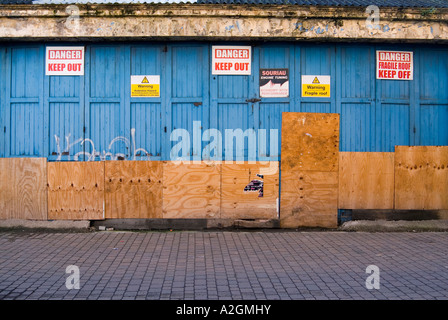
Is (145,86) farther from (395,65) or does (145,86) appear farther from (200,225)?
(395,65)

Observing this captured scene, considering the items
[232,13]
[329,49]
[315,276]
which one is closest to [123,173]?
[232,13]

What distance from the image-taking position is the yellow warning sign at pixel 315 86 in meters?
7.62

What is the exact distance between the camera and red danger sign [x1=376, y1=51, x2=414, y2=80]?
773cm

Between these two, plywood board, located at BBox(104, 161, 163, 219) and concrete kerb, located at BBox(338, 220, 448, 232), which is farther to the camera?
concrete kerb, located at BBox(338, 220, 448, 232)

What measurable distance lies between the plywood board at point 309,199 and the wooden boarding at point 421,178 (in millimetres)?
1370

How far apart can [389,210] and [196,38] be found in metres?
5.24

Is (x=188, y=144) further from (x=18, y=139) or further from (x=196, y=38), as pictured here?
(x=18, y=139)

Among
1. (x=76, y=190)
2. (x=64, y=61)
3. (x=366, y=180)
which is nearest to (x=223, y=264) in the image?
(x=76, y=190)

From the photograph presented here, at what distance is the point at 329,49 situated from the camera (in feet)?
25.2

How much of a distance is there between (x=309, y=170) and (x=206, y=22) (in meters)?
3.56

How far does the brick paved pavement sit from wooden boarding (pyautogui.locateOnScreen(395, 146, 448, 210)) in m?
0.75

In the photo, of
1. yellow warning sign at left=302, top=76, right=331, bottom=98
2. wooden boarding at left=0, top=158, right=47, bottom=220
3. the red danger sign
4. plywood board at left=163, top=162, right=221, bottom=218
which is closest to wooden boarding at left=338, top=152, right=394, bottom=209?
yellow warning sign at left=302, top=76, right=331, bottom=98

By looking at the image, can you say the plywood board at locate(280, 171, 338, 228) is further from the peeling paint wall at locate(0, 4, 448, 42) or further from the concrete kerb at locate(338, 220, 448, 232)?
the peeling paint wall at locate(0, 4, 448, 42)

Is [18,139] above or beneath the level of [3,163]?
above
